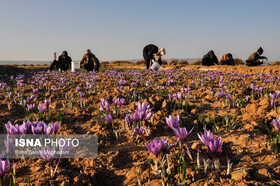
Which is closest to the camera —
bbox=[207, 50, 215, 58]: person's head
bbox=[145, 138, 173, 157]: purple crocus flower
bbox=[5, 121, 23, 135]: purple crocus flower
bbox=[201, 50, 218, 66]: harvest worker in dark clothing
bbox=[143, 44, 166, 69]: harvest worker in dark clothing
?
bbox=[145, 138, 173, 157]: purple crocus flower

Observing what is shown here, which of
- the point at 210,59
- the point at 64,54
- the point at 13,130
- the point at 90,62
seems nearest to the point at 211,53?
the point at 210,59

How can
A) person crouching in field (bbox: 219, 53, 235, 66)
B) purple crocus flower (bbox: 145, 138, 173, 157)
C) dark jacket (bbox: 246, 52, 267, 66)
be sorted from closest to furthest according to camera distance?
purple crocus flower (bbox: 145, 138, 173, 157)
dark jacket (bbox: 246, 52, 267, 66)
person crouching in field (bbox: 219, 53, 235, 66)

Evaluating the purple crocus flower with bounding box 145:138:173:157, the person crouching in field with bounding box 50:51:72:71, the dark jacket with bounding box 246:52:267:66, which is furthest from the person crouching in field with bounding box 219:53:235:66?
the purple crocus flower with bounding box 145:138:173:157

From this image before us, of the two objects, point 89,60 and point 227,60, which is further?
point 227,60

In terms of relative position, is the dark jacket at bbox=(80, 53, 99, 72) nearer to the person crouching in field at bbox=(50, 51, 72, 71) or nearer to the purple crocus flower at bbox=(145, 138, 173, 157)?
the person crouching in field at bbox=(50, 51, 72, 71)

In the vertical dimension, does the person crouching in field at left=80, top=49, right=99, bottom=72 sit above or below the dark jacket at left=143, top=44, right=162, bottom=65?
below

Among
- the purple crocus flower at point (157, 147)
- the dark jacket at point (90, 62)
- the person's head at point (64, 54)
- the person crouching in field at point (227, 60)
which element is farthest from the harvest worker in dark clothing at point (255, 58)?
the purple crocus flower at point (157, 147)

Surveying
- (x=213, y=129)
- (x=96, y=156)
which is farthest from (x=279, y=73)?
(x=96, y=156)

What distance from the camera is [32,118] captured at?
11.4 feet

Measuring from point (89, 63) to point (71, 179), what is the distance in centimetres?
→ 1559

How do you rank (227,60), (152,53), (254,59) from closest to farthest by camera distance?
(254,59) → (152,53) → (227,60)

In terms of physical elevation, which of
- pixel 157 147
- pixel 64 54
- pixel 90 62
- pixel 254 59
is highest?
pixel 64 54

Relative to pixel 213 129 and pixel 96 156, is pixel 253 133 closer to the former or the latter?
pixel 213 129

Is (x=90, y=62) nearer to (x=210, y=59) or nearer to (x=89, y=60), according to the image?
(x=89, y=60)
